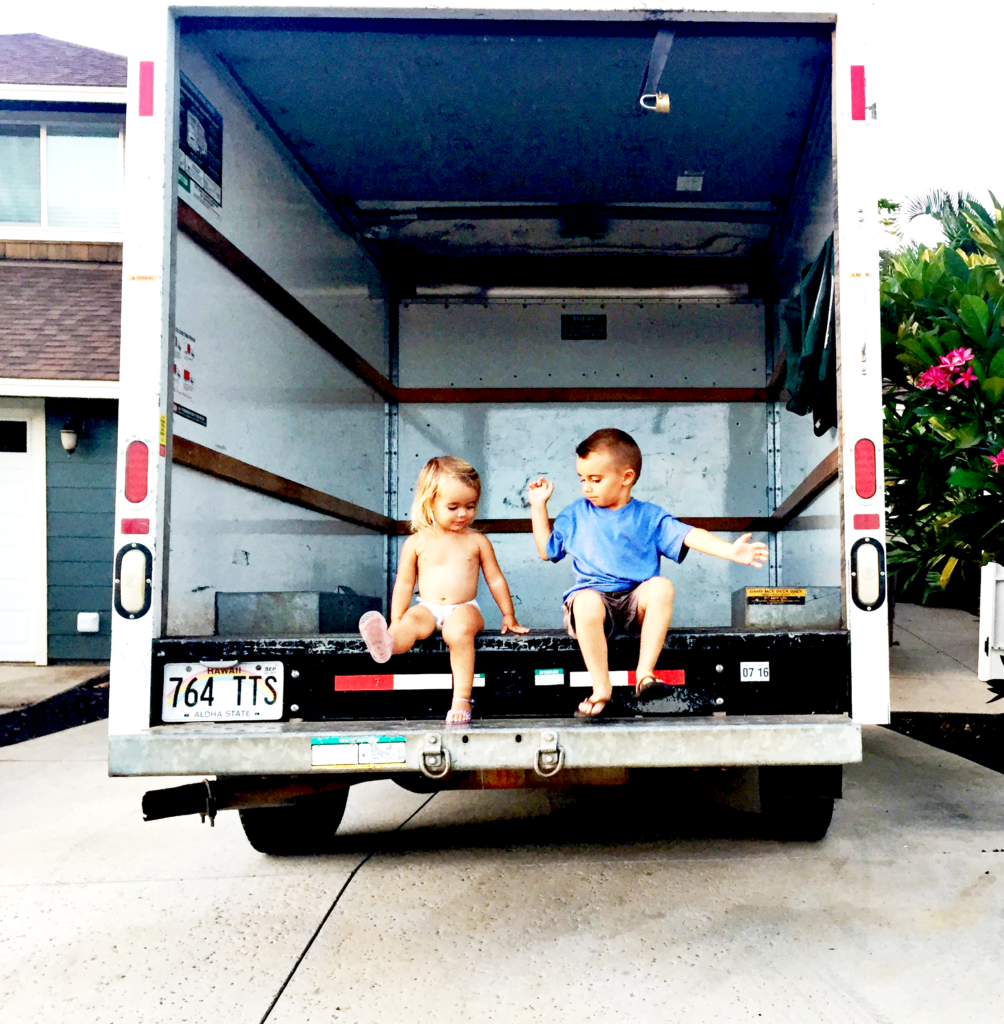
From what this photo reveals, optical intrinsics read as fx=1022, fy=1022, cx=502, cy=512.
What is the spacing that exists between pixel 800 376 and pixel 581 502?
1067 mm

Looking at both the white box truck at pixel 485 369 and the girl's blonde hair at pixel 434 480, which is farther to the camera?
the girl's blonde hair at pixel 434 480

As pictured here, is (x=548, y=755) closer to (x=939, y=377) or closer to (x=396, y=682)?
(x=396, y=682)

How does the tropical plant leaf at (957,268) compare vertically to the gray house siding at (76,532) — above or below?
above

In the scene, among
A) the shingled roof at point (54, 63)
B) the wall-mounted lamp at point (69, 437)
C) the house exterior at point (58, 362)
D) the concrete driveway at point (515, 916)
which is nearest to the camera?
the concrete driveway at point (515, 916)

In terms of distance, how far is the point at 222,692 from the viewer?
3.01 meters

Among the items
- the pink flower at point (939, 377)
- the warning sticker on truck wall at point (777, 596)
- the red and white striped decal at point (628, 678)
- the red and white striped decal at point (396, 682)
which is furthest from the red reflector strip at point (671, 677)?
the pink flower at point (939, 377)

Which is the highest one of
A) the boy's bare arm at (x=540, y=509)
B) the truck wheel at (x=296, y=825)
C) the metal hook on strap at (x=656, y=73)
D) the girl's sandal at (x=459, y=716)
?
the metal hook on strap at (x=656, y=73)

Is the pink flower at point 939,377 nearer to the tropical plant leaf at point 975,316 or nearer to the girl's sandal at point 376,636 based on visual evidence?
the tropical plant leaf at point 975,316

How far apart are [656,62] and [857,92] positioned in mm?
787

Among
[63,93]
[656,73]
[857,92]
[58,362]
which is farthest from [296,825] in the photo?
[63,93]

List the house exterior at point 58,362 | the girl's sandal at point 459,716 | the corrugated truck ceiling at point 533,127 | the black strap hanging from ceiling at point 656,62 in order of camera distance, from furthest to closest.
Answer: the house exterior at point 58,362 < the corrugated truck ceiling at point 533,127 < the black strap hanging from ceiling at point 656,62 < the girl's sandal at point 459,716

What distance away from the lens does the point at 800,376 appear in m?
3.92

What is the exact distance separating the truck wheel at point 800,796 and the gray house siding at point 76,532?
7.89 m

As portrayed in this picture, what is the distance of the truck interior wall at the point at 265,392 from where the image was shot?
3.25 metres
